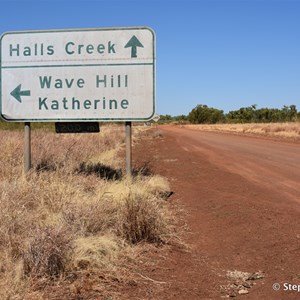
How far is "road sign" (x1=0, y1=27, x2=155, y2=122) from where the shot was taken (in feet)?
28.5

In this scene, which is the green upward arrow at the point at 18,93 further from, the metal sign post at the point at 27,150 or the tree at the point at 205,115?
the tree at the point at 205,115

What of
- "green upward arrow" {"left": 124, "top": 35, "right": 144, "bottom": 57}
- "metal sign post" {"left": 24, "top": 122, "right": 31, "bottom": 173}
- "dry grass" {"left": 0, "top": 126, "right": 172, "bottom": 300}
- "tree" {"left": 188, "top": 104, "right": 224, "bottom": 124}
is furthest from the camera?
"tree" {"left": 188, "top": 104, "right": 224, "bottom": 124}

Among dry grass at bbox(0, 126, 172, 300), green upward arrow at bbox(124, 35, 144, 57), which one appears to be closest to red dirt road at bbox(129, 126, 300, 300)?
dry grass at bbox(0, 126, 172, 300)

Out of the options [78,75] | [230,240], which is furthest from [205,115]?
[230,240]

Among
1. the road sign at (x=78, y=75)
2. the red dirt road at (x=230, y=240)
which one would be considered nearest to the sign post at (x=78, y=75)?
the road sign at (x=78, y=75)

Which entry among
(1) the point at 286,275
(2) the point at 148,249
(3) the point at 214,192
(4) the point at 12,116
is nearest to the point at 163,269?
(2) the point at 148,249

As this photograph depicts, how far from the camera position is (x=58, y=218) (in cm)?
554

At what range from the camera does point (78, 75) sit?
8938 millimetres

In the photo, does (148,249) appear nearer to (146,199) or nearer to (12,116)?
(146,199)

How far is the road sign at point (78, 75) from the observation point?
869 cm

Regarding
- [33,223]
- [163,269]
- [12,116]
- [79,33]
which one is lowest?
[163,269]

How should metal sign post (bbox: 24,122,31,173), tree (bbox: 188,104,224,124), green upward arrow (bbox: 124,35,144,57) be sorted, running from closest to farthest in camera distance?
1. green upward arrow (bbox: 124,35,144,57)
2. metal sign post (bbox: 24,122,31,173)
3. tree (bbox: 188,104,224,124)

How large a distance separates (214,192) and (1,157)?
202 inches

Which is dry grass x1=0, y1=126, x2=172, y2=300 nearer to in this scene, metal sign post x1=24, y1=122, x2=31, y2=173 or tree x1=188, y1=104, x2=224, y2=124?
metal sign post x1=24, y1=122, x2=31, y2=173
